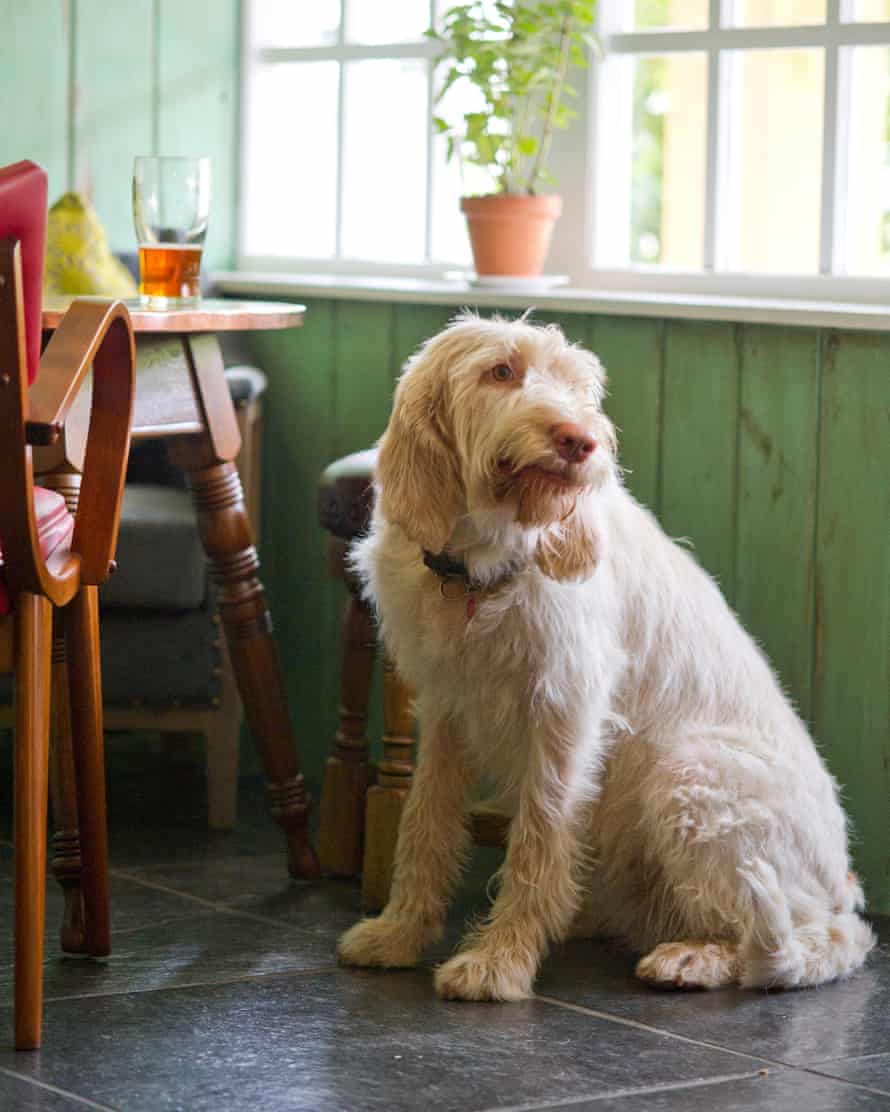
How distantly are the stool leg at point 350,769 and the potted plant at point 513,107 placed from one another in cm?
84

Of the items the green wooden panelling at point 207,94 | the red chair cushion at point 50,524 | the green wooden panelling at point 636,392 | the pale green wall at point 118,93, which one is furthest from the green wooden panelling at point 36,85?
the red chair cushion at point 50,524

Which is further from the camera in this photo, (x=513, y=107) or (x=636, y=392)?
(x=513, y=107)

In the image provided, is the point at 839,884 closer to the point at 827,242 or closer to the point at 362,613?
the point at 362,613

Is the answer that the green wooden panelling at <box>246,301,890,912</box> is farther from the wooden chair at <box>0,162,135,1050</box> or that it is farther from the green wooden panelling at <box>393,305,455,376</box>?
the wooden chair at <box>0,162,135,1050</box>

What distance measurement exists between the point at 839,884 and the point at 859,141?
1387 millimetres

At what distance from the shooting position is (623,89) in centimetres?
372

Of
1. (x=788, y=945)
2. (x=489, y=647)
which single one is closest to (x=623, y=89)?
(x=489, y=647)

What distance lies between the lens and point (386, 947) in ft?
9.00

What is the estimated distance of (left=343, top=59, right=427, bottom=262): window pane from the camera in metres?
4.11

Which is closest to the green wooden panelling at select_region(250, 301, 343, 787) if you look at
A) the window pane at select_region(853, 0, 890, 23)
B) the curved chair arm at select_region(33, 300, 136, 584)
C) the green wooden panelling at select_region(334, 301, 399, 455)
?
the green wooden panelling at select_region(334, 301, 399, 455)

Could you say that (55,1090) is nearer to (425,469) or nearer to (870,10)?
(425,469)

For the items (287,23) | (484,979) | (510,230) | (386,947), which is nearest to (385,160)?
(287,23)

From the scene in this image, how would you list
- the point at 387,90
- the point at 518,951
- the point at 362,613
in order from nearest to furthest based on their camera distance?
the point at 518,951
the point at 362,613
the point at 387,90

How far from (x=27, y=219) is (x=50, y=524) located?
43cm
